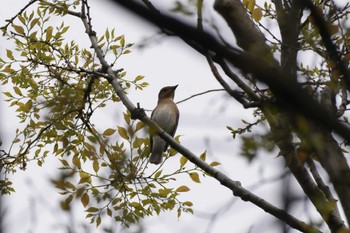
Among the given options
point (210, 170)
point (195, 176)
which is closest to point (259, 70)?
point (210, 170)

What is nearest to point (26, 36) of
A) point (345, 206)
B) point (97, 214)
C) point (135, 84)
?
point (135, 84)

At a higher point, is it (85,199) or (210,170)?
(210,170)

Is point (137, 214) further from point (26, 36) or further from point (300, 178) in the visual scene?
point (26, 36)

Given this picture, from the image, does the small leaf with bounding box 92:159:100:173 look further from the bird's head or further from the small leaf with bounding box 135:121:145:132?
the bird's head

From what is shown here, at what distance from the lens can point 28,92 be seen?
22.6 feet

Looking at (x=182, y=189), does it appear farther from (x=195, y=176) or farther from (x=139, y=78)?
(x=139, y=78)

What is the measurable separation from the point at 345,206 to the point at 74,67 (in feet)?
13.5

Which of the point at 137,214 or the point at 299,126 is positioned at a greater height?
the point at 137,214

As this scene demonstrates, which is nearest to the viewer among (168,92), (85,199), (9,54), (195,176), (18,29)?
(85,199)

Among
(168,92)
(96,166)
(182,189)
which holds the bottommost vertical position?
(96,166)

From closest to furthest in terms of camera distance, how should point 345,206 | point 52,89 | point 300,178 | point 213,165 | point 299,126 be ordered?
point 299,126 → point 345,206 → point 300,178 → point 213,165 → point 52,89

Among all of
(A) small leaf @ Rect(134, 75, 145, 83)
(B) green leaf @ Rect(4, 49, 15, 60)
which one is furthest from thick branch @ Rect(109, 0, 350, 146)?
(B) green leaf @ Rect(4, 49, 15, 60)

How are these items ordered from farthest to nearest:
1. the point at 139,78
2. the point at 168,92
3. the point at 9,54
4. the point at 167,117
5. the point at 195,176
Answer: the point at 168,92
the point at 167,117
the point at 139,78
the point at 9,54
the point at 195,176

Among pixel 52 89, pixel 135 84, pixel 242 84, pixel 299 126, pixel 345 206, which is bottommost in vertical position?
pixel 299 126
